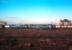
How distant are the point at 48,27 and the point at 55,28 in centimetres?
42

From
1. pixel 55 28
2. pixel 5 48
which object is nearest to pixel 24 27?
pixel 55 28

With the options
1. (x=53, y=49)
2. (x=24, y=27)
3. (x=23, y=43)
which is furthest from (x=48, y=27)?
(x=53, y=49)

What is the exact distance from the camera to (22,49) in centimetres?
275

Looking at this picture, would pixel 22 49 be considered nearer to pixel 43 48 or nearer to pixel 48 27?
pixel 43 48

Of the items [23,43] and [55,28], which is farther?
[55,28]

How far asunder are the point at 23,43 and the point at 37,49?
526mm

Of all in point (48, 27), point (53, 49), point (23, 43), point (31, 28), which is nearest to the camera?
point (53, 49)

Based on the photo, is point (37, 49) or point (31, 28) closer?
point (37, 49)

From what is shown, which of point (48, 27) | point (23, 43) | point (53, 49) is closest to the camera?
point (53, 49)

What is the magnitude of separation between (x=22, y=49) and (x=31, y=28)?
304 centimetres

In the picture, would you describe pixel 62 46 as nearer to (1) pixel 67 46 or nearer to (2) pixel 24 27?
(1) pixel 67 46

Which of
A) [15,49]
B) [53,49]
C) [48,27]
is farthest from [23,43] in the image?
[48,27]

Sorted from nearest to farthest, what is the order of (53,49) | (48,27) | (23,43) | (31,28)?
(53,49), (23,43), (31,28), (48,27)

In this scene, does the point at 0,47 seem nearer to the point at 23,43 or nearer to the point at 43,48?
the point at 23,43
